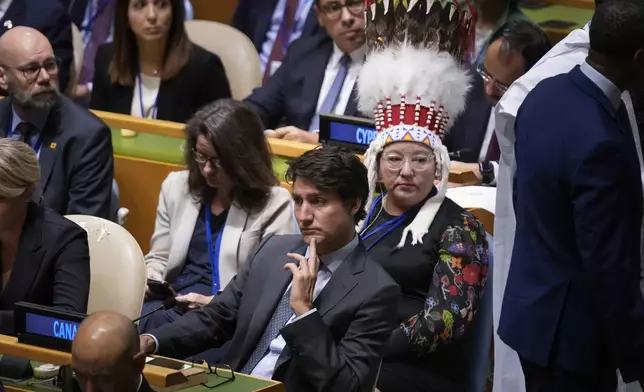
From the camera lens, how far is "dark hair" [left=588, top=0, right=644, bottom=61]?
10.4 ft

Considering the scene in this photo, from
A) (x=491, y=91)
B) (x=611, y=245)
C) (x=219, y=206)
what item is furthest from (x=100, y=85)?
(x=611, y=245)

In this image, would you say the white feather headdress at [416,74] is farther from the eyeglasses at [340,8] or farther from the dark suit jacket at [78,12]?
the dark suit jacket at [78,12]

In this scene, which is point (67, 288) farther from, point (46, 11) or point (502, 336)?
point (46, 11)

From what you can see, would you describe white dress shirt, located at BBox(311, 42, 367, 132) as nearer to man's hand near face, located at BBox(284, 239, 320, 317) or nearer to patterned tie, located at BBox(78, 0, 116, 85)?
patterned tie, located at BBox(78, 0, 116, 85)

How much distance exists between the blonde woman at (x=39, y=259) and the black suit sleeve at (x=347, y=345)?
887 mm

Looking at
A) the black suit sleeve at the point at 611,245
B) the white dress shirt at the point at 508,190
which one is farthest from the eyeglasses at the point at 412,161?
the black suit sleeve at the point at 611,245

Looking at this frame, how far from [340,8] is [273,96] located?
1.61 feet

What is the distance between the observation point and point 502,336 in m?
3.46

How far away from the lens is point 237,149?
486 centimetres

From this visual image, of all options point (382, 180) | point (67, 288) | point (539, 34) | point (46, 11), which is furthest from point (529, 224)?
point (46, 11)

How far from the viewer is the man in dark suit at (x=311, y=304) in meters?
3.55

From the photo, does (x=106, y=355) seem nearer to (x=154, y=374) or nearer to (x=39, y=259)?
(x=154, y=374)

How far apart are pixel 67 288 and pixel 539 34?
212 cm

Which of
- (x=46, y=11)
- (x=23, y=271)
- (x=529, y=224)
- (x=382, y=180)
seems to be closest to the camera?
(x=529, y=224)
